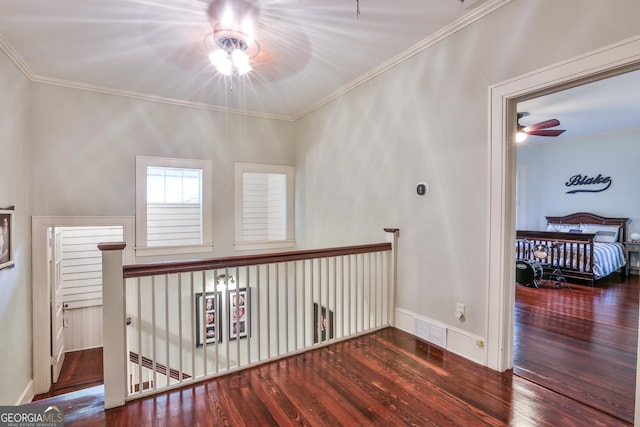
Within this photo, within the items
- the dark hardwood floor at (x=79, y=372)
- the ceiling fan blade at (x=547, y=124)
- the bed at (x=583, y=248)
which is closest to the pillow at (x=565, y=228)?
the bed at (x=583, y=248)

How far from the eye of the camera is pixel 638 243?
5836mm

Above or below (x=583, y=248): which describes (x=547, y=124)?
above

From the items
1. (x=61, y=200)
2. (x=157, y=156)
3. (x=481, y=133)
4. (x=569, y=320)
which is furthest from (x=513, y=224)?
(x=61, y=200)

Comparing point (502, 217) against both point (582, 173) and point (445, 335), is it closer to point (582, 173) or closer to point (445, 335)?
point (445, 335)

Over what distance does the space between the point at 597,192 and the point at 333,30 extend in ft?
22.6

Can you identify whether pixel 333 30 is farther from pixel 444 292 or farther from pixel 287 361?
pixel 287 361

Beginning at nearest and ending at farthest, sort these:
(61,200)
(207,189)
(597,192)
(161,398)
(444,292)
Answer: (161,398) < (444,292) < (61,200) < (207,189) < (597,192)

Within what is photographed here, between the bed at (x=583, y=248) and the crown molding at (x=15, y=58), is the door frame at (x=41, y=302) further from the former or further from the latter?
the bed at (x=583, y=248)

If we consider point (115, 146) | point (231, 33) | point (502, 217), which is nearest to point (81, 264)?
point (115, 146)

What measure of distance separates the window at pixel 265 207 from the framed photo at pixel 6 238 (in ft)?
8.75

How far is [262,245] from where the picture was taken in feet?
17.2

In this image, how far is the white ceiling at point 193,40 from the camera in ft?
7.89

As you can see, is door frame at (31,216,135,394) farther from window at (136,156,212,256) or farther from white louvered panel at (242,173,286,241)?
white louvered panel at (242,173,286,241)

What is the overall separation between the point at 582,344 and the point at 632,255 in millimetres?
4806
